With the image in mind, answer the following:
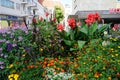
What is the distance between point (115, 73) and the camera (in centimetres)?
493

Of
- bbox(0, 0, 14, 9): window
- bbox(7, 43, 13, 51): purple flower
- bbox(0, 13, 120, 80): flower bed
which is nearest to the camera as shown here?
bbox(0, 13, 120, 80): flower bed

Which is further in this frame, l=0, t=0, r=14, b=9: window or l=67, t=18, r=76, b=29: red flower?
l=0, t=0, r=14, b=9: window

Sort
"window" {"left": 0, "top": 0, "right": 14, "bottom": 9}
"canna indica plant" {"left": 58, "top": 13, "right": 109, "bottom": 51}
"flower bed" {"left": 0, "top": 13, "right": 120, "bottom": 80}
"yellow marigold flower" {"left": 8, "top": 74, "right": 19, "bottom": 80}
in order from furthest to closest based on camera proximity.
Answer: "window" {"left": 0, "top": 0, "right": 14, "bottom": 9}
"canna indica plant" {"left": 58, "top": 13, "right": 109, "bottom": 51}
"yellow marigold flower" {"left": 8, "top": 74, "right": 19, "bottom": 80}
"flower bed" {"left": 0, "top": 13, "right": 120, "bottom": 80}

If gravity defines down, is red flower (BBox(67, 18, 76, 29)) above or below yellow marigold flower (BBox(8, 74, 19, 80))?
above

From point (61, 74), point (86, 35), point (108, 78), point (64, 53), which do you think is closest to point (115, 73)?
point (108, 78)

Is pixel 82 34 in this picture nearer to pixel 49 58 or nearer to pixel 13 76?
pixel 49 58

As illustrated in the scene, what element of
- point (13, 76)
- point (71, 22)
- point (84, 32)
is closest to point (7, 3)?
point (84, 32)

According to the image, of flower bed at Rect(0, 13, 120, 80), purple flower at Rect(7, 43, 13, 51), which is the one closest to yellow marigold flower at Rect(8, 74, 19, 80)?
flower bed at Rect(0, 13, 120, 80)

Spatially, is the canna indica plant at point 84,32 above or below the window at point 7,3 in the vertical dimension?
below

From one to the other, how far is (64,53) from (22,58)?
5.86ft

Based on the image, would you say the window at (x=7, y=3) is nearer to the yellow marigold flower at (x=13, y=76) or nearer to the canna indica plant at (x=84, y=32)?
the canna indica plant at (x=84, y=32)

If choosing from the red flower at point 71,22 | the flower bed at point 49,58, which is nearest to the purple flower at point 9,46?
the flower bed at point 49,58

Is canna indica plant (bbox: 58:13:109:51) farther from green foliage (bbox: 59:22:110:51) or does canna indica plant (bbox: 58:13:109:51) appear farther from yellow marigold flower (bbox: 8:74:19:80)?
yellow marigold flower (bbox: 8:74:19:80)

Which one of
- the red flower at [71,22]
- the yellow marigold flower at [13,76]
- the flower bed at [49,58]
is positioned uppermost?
the red flower at [71,22]
